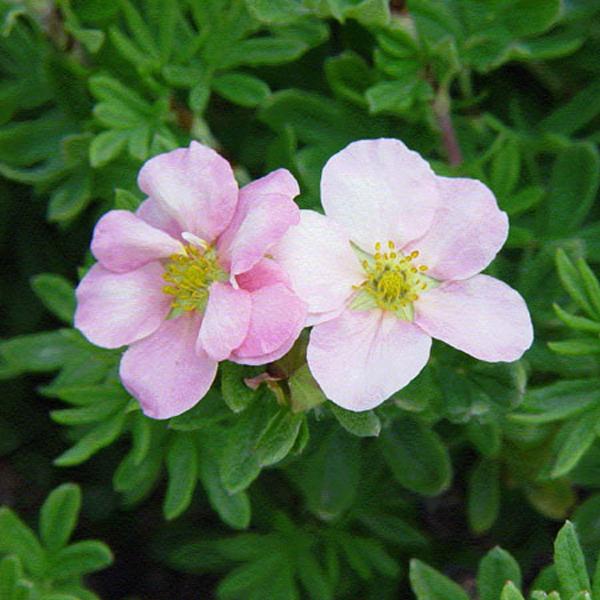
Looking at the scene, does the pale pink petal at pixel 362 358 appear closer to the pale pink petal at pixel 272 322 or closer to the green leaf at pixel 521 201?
the pale pink petal at pixel 272 322

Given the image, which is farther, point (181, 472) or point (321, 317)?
point (181, 472)

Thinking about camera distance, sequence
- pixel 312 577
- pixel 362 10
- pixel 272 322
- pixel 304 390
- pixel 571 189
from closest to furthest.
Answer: pixel 272 322 < pixel 304 390 < pixel 362 10 < pixel 571 189 < pixel 312 577

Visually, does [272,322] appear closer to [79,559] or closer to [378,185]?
[378,185]

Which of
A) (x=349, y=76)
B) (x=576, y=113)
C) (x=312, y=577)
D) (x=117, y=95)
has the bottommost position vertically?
(x=312, y=577)

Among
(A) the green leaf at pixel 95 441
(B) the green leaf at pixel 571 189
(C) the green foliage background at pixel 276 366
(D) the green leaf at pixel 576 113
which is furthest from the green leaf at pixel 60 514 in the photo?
(D) the green leaf at pixel 576 113

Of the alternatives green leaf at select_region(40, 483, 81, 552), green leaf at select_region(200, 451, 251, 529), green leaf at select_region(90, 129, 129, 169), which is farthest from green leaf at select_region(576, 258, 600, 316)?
green leaf at select_region(40, 483, 81, 552)

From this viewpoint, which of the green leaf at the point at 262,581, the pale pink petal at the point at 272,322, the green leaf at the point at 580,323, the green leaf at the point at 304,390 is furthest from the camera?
the green leaf at the point at 262,581

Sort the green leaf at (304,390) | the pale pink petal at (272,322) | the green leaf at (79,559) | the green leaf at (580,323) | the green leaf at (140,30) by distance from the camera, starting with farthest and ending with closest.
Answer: the green leaf at (140,30) < the green leaf at (79,559) < the green leaf at (580,323) < the green leaf at (304,390) < the pale pink petal at (272,322)

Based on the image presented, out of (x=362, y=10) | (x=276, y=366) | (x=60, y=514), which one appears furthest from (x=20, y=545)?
(x=362, y=10)
